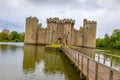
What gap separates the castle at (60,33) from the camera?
68.9 metres

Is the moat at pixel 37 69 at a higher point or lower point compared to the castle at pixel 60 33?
lower

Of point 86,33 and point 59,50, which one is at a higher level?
point 86,33

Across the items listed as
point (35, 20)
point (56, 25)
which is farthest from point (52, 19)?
point (35, 20)

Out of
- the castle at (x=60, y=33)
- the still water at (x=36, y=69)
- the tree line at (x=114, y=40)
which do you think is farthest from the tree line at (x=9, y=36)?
the still water at (x=36, y=69)

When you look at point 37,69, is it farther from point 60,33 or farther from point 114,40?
point 114,40

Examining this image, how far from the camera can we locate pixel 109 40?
76625 millimetres

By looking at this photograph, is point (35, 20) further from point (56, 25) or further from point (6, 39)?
point (6, 39)

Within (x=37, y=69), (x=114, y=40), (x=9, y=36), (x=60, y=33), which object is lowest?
(x=37, y=69)

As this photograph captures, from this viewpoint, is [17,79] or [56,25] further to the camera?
[56,25]

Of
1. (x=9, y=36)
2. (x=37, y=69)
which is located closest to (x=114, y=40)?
(x=9, y=36)

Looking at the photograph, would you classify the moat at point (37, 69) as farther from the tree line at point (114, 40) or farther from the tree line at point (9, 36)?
the tree line at point (9, 36)

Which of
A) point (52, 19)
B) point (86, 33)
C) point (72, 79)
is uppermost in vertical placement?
point (52, 19)

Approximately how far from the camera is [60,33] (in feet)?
230

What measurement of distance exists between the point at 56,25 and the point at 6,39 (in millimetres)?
47139
